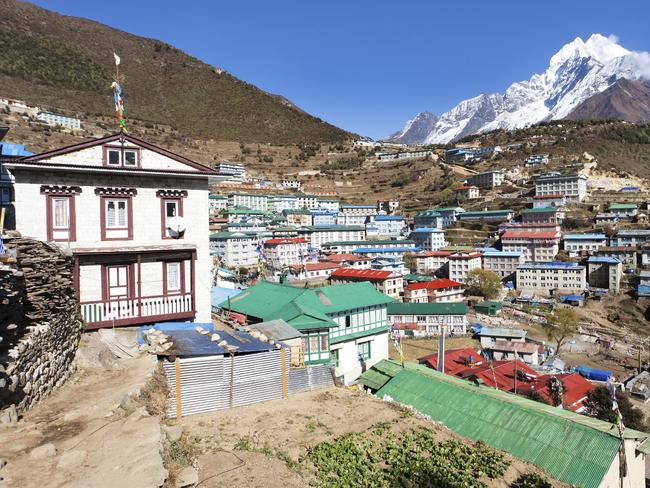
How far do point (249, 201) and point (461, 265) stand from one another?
58.9m

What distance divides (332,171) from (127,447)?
504ft

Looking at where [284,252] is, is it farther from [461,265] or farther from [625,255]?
→ [625,255]

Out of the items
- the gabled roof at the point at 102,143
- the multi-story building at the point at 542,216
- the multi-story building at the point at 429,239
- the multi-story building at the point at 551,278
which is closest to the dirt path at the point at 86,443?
the gabled roof at the point at 102,143

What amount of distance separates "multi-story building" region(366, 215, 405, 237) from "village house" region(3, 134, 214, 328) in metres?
102

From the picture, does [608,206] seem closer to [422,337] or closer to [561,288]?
[561,288]

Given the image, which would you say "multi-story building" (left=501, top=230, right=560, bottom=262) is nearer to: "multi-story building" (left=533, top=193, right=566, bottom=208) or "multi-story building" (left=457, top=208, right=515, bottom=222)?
"multi-story building" (left=457, top=208, right=515, bottom=222)

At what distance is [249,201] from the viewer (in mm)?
120375

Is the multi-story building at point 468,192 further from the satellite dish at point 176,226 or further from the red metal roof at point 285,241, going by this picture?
the satellite dish at point 176,226

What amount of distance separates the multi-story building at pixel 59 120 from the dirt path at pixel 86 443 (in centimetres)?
12969

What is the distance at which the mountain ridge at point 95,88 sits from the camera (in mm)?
148000

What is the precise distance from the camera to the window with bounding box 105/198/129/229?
13.5m

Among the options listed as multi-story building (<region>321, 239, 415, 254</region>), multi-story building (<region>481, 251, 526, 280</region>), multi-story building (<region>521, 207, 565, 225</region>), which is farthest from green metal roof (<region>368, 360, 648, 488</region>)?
multi-story building (<region>521, 207, 565, 225</region>)

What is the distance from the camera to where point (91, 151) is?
13141 mm

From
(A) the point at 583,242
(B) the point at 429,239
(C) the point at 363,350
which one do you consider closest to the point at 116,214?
(C) the point at 363,350
